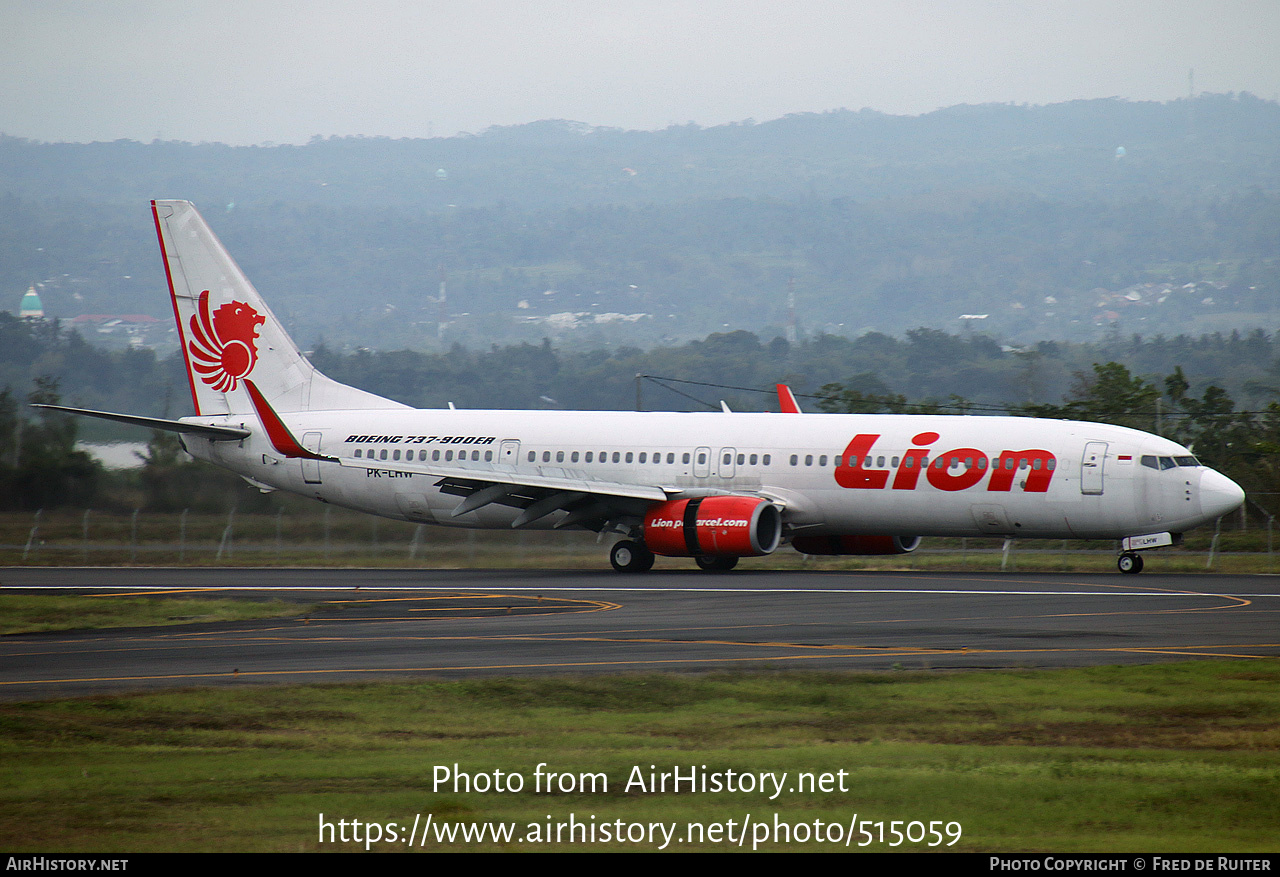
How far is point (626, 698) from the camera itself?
609 inches

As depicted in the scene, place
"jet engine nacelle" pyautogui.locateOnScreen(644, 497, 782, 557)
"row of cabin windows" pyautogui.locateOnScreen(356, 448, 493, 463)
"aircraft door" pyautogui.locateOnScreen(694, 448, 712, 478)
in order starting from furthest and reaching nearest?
1. "row of cabin windows" pyautogui.locateOnScreen(356, 448, 493, 463)
2. "aircraft door" pyautogui.locateOnScreen(694, 448, 712, 478)
3. "jet engine nacelle" pyautogui.locateOnScreen(644, 497, 782, 557)

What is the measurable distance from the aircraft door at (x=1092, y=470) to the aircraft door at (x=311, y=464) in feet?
64.9

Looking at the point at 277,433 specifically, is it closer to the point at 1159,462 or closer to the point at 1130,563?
the point at 1130,563

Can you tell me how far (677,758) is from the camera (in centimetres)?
1202

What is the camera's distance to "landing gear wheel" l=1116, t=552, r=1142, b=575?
32.5 meters

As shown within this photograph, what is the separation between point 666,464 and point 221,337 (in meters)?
13.7

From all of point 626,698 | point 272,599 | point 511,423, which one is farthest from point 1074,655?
point 511,423

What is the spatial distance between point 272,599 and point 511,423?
38.4 feet

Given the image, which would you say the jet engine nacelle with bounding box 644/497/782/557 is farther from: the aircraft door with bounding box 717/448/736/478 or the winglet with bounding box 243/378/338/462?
the winglet with bounding box 243/378/338/462

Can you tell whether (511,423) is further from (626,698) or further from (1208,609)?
(626,698)

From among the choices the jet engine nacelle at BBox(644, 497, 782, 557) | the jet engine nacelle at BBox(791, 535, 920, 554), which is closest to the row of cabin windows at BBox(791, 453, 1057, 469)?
the jet engine nacelle at BBox(644, 497, 782, 557)

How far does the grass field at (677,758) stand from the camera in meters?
9.82

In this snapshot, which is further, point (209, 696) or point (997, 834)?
point (209, 696)

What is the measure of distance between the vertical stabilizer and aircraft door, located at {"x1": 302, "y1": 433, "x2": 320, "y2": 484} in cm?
161
